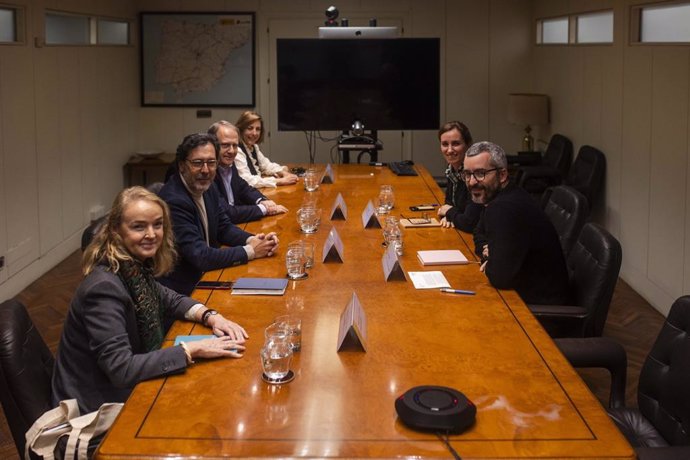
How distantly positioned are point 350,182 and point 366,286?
9.68 feet

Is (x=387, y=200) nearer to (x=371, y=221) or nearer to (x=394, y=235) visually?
(x=371, y=221)

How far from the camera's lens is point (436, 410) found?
2049 mm

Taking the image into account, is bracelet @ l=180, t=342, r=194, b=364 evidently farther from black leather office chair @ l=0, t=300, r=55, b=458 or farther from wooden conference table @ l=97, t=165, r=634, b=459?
black leather office chair @ l=0, t=300, r=55, b=458

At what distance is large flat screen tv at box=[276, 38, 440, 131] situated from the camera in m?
8.27

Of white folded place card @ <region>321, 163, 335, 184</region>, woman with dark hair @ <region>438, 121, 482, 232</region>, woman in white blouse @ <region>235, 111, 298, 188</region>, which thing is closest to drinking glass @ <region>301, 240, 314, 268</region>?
woman with dark hair @ <region>438, 121, 482, 232</region>

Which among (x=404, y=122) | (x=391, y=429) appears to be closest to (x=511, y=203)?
(x=391, y=429)

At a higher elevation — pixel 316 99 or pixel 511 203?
pixel 316 99

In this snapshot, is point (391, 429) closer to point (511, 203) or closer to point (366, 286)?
point (366, 286)

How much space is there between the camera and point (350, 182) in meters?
6.20

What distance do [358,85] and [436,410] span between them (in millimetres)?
6577

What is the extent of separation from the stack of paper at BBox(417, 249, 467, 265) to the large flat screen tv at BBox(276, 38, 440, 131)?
15.2ft

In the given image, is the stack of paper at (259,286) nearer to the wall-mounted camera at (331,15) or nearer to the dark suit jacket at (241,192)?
the dark suit jacket at (241,192)

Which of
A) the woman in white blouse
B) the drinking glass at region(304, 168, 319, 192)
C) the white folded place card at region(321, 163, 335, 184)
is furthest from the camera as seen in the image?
the white folded place card at region(321, 163, 335, 184)

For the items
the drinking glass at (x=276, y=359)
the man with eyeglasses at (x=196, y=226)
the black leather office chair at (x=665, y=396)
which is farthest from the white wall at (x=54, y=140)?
the black leather office chair at (x=665, y=396)
